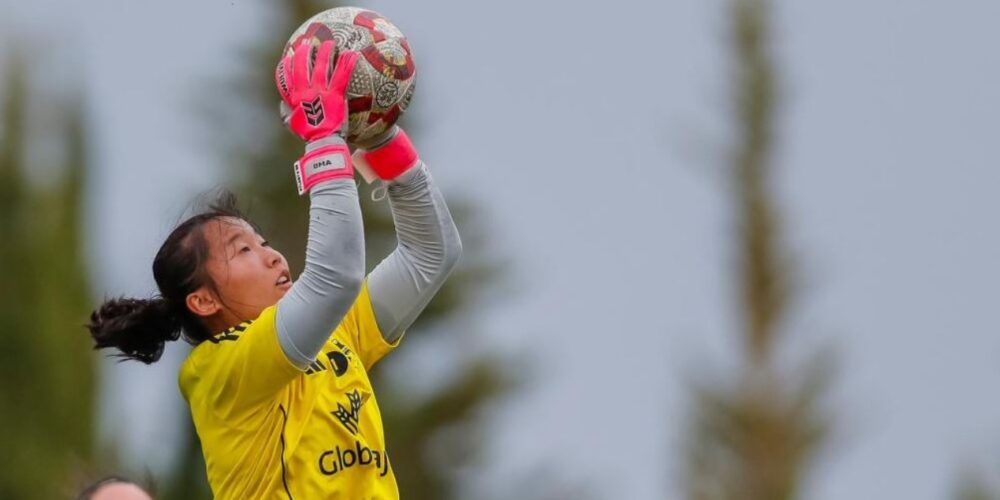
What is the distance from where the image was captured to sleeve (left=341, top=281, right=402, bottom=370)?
8320mm

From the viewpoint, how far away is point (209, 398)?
7887 millimetres

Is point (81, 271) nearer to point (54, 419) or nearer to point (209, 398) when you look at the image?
point (54, 419)

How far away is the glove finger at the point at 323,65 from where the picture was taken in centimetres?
769

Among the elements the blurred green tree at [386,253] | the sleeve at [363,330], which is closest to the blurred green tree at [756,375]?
the blurred green tree at [386,253]

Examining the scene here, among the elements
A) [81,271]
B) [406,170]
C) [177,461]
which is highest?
[406,170]

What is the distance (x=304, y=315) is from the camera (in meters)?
7.54

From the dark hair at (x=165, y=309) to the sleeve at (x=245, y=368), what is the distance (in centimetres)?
21

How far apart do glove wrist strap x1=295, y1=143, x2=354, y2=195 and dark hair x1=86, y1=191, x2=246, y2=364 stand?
0.61 meters

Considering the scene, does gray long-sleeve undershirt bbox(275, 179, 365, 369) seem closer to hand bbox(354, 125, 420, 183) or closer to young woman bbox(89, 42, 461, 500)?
young woman bbox(89, 42, 461, 500)

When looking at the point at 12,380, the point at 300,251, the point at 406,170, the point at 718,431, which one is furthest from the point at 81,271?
the point at 406,170

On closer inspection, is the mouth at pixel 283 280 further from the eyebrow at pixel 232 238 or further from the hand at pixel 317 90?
the hand at pixel 317 90

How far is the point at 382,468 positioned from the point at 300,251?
11.7 metres

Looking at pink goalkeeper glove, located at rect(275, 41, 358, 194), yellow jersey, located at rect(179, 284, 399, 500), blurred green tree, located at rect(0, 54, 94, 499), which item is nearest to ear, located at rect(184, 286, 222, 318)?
yellow jersey, located at rect(179, 284, 399, 500)

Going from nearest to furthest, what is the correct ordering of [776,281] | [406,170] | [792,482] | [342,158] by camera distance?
1. [342,158]
2. [406,170]
3. [792,482]
4. [776,281]
